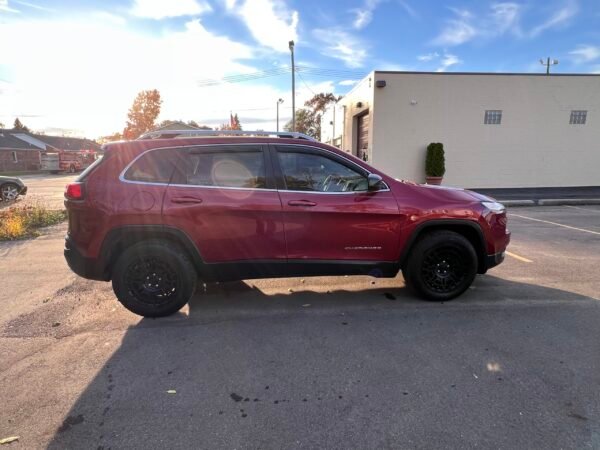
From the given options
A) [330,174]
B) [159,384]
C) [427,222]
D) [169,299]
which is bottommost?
[159,384]

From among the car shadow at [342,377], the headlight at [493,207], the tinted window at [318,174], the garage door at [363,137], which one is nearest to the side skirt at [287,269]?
the car shadow at [342,377]

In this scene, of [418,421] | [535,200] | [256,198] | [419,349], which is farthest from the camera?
[535,200]

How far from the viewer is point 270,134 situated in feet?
13.1

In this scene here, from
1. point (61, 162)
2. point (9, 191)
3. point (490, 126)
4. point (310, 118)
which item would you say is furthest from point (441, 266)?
point (310, 118)

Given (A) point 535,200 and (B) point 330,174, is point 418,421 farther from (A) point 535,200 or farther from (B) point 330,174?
(A) point 535,200

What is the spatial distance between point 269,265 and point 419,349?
5.51 feet

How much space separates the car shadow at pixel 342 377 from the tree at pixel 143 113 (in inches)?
2182

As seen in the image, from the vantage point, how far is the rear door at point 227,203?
12.1ft

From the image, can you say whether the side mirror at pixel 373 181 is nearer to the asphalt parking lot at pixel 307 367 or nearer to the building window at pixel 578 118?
the asphalt parking lot at pixel 307 367

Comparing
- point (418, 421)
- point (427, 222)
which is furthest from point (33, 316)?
point (427, 222)

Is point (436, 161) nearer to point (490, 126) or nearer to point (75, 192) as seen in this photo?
point (490, 126)

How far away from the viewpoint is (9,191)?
14070 millimetres

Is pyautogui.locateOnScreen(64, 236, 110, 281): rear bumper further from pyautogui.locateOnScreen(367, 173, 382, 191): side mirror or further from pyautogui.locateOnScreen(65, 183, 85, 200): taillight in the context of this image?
pyautogui.locateOnScreen(367, 173, 382, 191): side mirror

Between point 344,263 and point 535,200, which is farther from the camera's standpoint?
point 535,200
